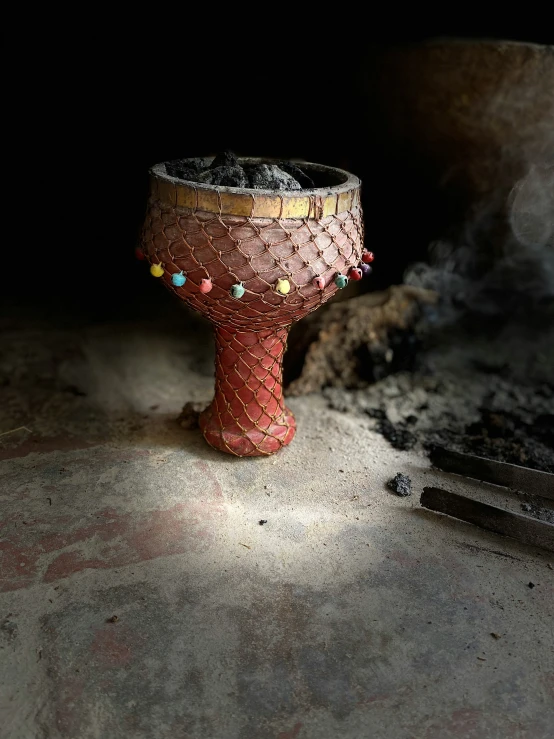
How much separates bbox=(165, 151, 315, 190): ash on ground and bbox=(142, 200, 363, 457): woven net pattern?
19 cm

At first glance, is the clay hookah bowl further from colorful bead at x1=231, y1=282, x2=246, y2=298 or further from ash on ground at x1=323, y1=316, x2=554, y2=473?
ash on ground at x1=323, y1=316, x2=554, y2=473

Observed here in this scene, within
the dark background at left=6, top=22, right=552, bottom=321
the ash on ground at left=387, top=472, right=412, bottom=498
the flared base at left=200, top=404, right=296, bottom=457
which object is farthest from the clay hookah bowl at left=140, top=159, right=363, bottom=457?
the dark background at left=6, top=22, right=552, bottom=321

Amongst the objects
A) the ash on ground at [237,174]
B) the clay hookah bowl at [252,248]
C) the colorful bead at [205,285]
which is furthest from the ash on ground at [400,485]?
the ash on ground at [237,174]

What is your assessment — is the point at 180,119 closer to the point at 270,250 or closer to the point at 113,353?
the point at 113,353

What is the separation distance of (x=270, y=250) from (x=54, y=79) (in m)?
2.66

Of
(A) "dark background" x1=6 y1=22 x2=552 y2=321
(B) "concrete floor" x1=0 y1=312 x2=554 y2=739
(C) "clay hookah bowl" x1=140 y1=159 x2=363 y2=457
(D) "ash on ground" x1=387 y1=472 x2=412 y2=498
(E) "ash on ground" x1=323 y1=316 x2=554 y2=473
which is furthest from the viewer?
(A) "dark background" x1=6 y1=22 x2=552 y2=321

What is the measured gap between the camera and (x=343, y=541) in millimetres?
2059

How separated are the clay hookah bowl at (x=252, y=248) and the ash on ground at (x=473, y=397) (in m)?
0.77

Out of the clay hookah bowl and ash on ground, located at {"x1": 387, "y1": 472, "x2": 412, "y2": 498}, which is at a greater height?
the clay hookah bowl

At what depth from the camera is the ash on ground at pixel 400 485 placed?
229 centimetres

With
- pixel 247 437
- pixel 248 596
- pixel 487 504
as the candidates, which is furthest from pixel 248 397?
pixel 487 504

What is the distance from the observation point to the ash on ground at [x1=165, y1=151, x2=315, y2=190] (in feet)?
6.88

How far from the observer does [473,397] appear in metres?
2.96

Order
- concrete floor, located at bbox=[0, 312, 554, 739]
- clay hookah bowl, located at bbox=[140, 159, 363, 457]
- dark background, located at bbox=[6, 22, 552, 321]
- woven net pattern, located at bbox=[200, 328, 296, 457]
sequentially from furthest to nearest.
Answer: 1. dark background, located at bbox=[6, 22, 552, 321]
2. woven net pattern, located at bbox=[200, 328, 296, 457]
3. clay hookah bowl, located at bbox=[140, 159, 363, 457]
4. concrete floor, located at bbox=[0, 312, 554, 739]
